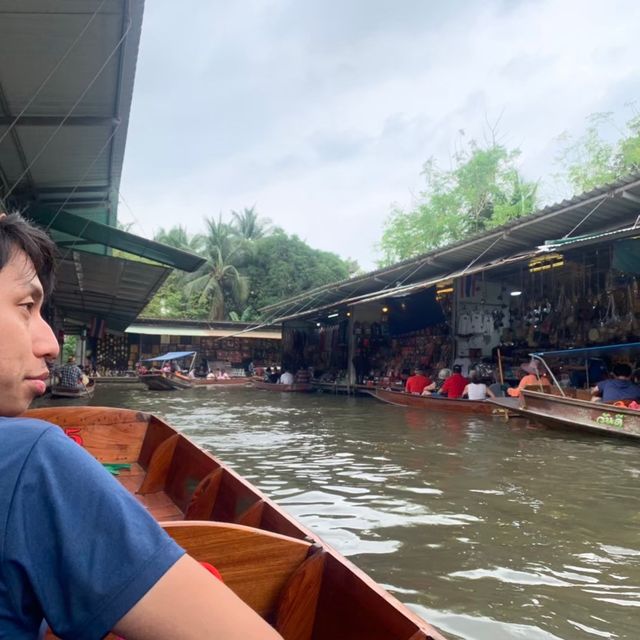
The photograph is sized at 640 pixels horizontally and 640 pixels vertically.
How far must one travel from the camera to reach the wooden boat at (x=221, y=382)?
22.9 m

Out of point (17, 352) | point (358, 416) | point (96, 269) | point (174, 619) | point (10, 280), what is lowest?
point (358, 416)

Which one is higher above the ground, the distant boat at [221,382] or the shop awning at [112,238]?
the shop awning at [112,238]

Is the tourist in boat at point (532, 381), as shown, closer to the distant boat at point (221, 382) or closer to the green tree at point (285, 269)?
the distant boat at point (221, 382)

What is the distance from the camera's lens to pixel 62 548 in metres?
0.81

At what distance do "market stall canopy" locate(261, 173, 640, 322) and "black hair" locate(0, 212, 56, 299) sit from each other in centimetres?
895

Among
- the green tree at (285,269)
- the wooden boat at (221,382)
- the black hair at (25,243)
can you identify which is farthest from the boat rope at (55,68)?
the green tree at (285,269)

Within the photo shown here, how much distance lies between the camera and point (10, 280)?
1.05m

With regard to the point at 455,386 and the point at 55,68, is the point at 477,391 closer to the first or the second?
the point at 455,386

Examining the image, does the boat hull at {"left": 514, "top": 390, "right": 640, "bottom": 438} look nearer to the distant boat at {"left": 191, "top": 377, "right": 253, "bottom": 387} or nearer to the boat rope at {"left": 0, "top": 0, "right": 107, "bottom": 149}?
the boat rope at {"left": 0, "top": 0, "right": 107, "bottom": 149}

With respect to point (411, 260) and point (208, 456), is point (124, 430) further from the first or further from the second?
point (411, 260)

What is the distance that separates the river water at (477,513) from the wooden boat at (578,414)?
0.22m

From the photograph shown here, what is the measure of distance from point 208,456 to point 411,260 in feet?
37.7

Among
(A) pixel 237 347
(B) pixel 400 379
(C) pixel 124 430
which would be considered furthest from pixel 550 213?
(A) pixel 237 347

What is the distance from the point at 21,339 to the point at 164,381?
21.0 m
